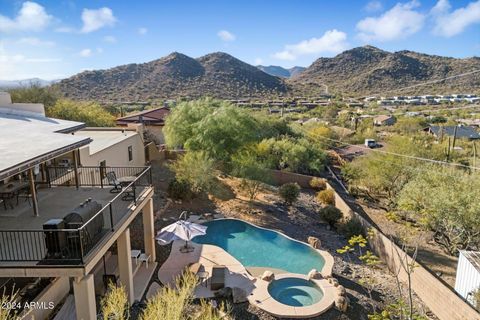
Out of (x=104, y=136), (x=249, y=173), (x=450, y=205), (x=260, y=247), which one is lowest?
(x=260, y=247)

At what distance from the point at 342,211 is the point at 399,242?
4.84m

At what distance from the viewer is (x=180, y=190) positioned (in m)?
21.0

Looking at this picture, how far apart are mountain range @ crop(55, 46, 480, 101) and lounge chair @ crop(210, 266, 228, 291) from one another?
195 ft

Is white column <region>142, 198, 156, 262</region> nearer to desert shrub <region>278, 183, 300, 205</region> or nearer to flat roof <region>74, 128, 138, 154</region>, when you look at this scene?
flat roof <region>74, 128, 138, 154</region>

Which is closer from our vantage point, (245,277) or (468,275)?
(468,275)

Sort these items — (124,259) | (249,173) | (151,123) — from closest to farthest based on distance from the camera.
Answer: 1. (124,259)
2. (249,173)
3. (151,123)

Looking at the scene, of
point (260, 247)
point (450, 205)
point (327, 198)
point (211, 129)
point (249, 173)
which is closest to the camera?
point (450, 205)

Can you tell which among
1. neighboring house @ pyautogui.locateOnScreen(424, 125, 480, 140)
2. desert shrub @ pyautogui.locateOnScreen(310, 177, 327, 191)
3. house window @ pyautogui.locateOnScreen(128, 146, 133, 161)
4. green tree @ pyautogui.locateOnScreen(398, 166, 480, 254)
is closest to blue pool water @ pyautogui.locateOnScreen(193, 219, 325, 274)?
green tree @ pyautogui.locateOnScreen(398, 166, 480, 254)

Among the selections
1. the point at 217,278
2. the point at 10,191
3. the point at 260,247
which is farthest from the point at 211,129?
the point at 10,191

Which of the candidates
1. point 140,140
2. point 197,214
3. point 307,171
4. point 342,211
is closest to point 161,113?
point 140,140

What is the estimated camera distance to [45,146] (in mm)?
9750

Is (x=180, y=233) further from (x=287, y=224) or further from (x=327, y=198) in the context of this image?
(x=327, y=198)

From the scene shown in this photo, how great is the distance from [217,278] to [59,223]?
22.0ft

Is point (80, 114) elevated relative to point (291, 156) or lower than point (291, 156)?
elevated
